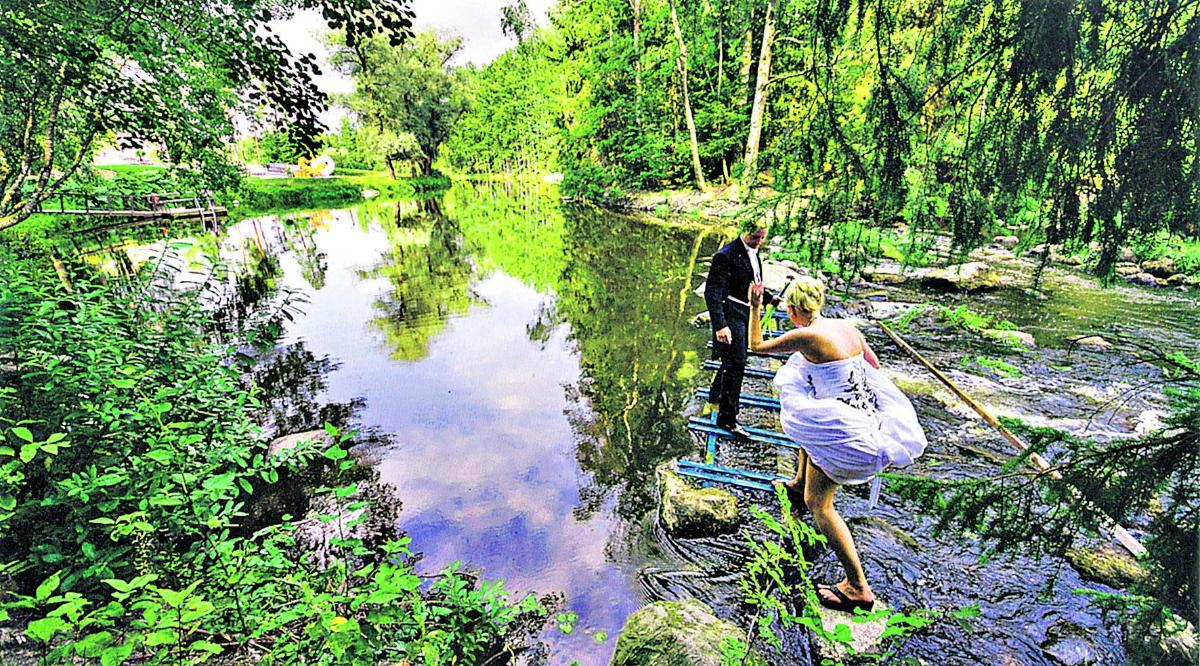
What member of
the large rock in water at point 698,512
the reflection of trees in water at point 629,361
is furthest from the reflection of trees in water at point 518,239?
the large rock in water at point 698,512

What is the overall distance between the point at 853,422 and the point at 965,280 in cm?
1204

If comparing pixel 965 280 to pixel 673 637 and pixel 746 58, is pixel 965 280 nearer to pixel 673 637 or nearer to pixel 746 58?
pixel 673 637

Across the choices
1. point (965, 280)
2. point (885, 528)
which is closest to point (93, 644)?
point (885, 528)

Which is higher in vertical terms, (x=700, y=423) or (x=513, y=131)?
(x=513, y=131)

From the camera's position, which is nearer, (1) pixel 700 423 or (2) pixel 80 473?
(2) pixel 80 473

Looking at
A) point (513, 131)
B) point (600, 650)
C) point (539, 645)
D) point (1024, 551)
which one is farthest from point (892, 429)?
point (513, 131)

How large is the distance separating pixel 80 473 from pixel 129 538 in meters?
0.76

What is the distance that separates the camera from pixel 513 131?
3049 inches

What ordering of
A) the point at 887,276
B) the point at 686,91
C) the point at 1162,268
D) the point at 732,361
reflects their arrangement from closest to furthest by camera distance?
the point at 732,361 → the point at 1162,268 → the point at 887,276 → the point at 686,91

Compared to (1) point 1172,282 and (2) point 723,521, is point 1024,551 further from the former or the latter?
(1) point 1172,282

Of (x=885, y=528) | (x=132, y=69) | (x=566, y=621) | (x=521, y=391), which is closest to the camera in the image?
(x=566, y=621)

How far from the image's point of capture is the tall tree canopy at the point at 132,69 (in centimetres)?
341

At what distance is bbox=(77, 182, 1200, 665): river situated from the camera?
385 cm

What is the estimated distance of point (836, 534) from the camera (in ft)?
11.3
